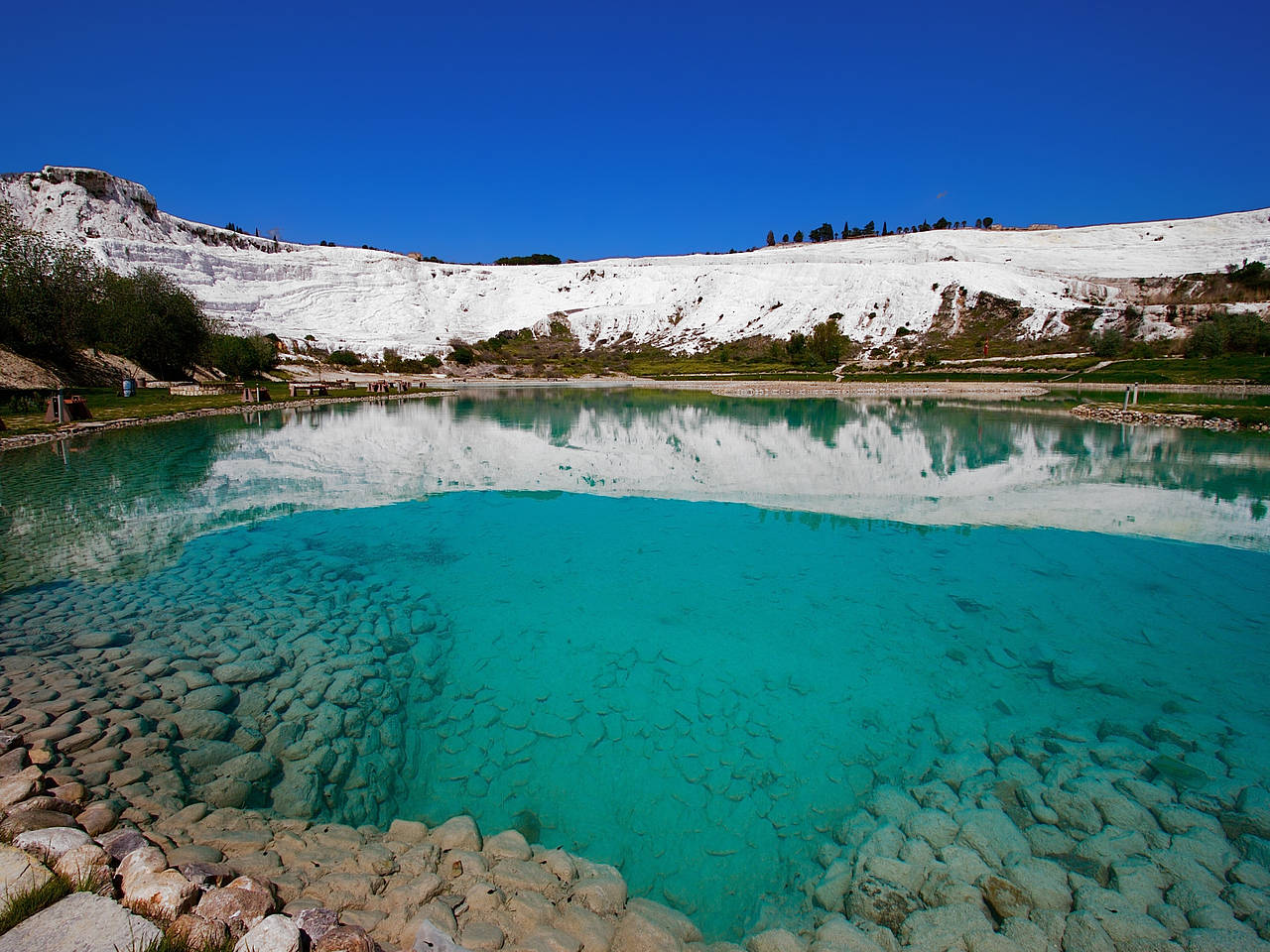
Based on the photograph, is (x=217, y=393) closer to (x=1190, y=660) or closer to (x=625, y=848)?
(x=625, y=848)

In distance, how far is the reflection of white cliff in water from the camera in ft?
41.6

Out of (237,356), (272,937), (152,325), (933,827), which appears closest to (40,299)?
(152,325)

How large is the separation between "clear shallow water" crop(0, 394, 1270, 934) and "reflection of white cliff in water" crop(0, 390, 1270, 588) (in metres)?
0.18

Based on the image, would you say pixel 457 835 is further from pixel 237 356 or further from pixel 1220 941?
pixel 237 356

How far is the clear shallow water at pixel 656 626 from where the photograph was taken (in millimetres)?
5422

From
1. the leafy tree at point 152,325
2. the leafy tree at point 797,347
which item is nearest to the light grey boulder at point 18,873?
the leafy tree at point 152,325

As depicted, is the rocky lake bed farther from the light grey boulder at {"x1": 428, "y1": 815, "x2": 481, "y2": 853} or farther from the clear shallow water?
the clear shallow water

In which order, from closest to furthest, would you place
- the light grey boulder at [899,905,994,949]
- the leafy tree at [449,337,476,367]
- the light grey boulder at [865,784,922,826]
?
the light grey boulder at [899,905,994,949], the light grey boulder at [865,784,922,826], the leafy tree at [449,337,476,367]

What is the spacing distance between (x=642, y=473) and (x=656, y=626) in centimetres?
1070

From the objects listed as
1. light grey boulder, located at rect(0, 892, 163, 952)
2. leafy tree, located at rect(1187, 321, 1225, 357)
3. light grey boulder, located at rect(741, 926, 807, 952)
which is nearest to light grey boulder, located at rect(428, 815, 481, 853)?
light grey boulder, located at rect(741, 926, 807, 952)

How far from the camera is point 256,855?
154 inches

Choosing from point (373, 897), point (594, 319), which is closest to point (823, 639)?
point (373, 897)

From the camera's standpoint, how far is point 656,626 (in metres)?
8.58

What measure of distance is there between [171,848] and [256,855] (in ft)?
1.58
